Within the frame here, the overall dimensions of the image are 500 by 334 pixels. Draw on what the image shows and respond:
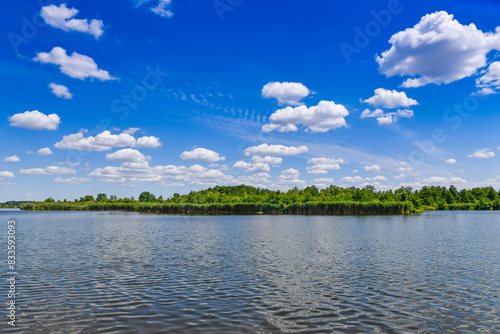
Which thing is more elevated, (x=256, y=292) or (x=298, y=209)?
(x=298, y=209)

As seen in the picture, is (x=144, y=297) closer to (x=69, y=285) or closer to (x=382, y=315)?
(x=69, y=285)

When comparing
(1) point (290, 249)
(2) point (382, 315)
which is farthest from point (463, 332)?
(1) point (290, 249)

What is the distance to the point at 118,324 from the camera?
43.9 ft

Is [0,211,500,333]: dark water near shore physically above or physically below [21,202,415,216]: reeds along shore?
below

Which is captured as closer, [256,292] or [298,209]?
[256,292]

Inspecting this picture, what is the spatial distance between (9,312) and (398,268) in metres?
24.3

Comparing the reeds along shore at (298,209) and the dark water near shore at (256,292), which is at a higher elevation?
the reeds along shore at (298,209)

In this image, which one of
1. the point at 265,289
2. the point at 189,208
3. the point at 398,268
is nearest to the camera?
the point at 265,289

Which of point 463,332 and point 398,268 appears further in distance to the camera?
point 398,268

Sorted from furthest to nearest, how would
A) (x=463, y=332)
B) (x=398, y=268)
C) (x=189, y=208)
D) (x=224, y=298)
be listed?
(x=189, y=208) → (x=398, y=268) → (x=224, y=298) → (x=463, y=332)

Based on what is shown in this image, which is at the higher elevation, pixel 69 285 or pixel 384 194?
pixel 384 194

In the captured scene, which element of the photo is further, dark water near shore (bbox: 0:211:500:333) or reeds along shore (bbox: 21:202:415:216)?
reeds along shore (bbox: 21:202:415:216)

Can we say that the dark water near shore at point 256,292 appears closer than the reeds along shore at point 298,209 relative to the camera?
Yes

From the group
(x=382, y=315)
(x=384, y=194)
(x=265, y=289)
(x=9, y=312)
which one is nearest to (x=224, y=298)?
(x=265, y=289)
